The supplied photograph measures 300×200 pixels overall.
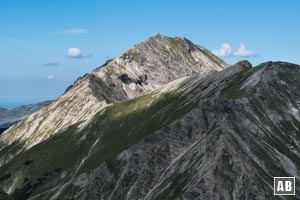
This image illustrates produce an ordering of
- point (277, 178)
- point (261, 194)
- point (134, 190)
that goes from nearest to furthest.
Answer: point (261, 194)
point (277, 178)
point (134, 190)

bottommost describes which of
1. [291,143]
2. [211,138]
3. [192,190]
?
[192,190]

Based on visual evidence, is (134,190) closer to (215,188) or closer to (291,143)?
(215,188)

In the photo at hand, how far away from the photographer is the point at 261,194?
154750 millimetres

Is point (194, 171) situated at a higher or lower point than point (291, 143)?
lower

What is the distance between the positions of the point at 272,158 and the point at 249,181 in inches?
873

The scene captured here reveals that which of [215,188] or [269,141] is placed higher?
[269,141]

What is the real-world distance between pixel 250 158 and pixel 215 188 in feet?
60.1

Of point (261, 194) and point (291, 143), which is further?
point (291, 143)

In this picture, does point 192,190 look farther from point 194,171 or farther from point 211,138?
point 211,138

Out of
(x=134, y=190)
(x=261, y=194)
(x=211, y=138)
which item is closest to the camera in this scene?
(x=261, y=194)

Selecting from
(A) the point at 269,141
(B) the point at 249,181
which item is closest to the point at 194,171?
(B) the point at 249,181

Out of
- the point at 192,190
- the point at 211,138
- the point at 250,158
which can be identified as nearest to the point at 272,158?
the point at 250,158

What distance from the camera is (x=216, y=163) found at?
16612 centimetres

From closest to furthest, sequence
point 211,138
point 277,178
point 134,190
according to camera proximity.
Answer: point 277,178
point 211,138
point 134,190
